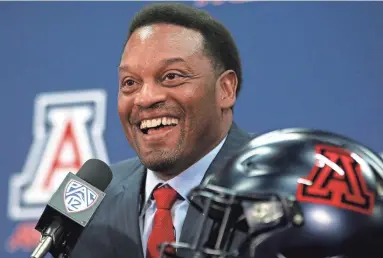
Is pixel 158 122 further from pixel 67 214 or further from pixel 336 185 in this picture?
pixel 336 185

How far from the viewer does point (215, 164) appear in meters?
1.32

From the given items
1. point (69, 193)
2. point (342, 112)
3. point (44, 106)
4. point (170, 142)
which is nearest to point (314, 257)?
point (69, 193)

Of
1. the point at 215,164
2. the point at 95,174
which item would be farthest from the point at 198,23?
the point at 95,174

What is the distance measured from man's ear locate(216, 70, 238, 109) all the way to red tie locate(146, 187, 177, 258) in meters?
0.18

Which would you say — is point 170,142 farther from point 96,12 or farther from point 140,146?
point 96,12

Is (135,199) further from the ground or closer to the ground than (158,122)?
closer to the ground

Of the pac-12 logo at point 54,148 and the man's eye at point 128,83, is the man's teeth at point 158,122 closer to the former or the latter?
the man's eye at point 128,83

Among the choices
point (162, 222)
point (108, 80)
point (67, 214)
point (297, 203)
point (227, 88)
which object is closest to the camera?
A: point (297, 203)

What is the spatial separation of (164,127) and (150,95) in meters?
0.06

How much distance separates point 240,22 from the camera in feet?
6.17

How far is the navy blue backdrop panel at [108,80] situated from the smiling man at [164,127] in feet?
1.42

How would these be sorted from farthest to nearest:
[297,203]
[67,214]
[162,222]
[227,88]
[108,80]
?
[108,80] < [227,88] < [162,222] < [67,214] < [297,203]

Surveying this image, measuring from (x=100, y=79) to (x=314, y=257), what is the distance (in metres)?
1.20

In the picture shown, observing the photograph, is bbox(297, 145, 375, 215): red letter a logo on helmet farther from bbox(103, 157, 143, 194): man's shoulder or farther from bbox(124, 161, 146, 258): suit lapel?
bbox(103, 157, 143, 194): man's shoulder
